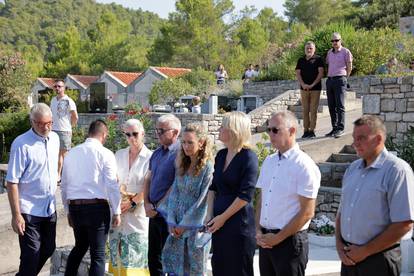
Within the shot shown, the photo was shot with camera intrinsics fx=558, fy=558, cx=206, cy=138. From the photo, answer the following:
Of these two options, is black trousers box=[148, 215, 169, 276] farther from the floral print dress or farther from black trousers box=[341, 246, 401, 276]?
black trousers box=[341, 246, 401, 276]

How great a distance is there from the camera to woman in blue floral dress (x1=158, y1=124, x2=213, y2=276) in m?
4.69

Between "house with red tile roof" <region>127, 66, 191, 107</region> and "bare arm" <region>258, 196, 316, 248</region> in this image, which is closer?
"bare arm" <region>258, 196, 316, 248</region>

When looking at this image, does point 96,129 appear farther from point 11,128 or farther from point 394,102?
point 11,128

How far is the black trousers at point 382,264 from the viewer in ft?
11.3

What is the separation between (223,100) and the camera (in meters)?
19.1

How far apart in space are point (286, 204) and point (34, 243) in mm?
2439

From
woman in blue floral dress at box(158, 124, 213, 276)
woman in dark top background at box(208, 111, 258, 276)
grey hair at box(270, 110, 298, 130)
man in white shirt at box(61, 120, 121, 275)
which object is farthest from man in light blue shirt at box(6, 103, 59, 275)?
grey hair at box(270, 110, 298, 130)

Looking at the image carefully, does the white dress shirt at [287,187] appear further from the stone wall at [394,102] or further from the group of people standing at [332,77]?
the group of people standing at [332,77]

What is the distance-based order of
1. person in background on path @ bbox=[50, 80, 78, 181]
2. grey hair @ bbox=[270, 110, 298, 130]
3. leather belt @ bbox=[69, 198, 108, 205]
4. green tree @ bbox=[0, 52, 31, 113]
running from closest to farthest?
grey hair @ bbox=[270, 110, 298, 130] < leather belt @ bbox=[69, 198, 108, 205] < person in background on path @ bbox=[50, 80, 78, 181] < green tree @ bbox=[0, 52, 31, 113]

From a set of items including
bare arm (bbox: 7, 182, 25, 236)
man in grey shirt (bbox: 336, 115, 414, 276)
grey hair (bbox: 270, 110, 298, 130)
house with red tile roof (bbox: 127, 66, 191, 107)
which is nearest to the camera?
man in grey shirt (bbox: 336, 115, 414, 276)

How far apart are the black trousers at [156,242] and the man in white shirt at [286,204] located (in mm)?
1268

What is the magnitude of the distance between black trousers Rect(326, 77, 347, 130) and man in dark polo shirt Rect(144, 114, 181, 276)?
4759 millimetres

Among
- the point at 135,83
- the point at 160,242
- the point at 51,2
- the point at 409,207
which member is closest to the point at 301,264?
the point at 409,207

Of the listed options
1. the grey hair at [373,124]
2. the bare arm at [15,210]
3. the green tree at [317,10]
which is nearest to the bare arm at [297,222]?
the grey hair at [373,124]
